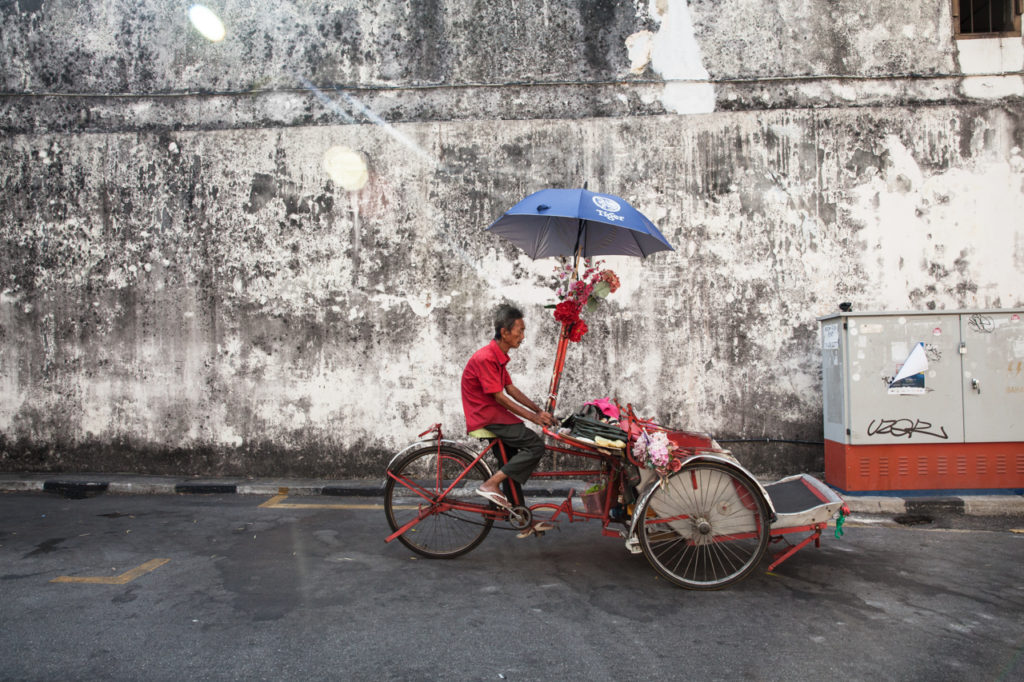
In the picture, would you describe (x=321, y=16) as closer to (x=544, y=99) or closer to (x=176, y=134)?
(x=176, y=134)

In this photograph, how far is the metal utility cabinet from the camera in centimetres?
633

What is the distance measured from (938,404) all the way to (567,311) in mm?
3947

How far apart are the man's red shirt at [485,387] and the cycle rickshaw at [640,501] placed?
131 millimetres

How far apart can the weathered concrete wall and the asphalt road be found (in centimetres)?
248

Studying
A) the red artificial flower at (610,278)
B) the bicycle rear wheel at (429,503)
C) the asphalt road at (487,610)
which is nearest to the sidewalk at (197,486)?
the asphalt road at (487,610)

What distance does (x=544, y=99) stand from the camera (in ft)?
25.7

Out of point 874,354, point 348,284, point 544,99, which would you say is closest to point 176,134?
point 348,284

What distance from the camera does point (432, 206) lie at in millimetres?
7852

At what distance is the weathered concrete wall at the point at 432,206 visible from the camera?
7.62 metres

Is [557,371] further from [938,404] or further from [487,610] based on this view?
[938,404]

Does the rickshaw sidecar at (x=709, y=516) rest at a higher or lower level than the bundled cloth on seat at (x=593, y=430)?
lower

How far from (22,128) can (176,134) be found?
1.85 m

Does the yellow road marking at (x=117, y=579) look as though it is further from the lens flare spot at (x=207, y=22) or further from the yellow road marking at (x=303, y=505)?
the lens flare spot at (x=207, y=22)

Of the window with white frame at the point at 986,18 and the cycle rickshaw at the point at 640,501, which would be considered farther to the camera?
the window with white frame at the point at 986,18
